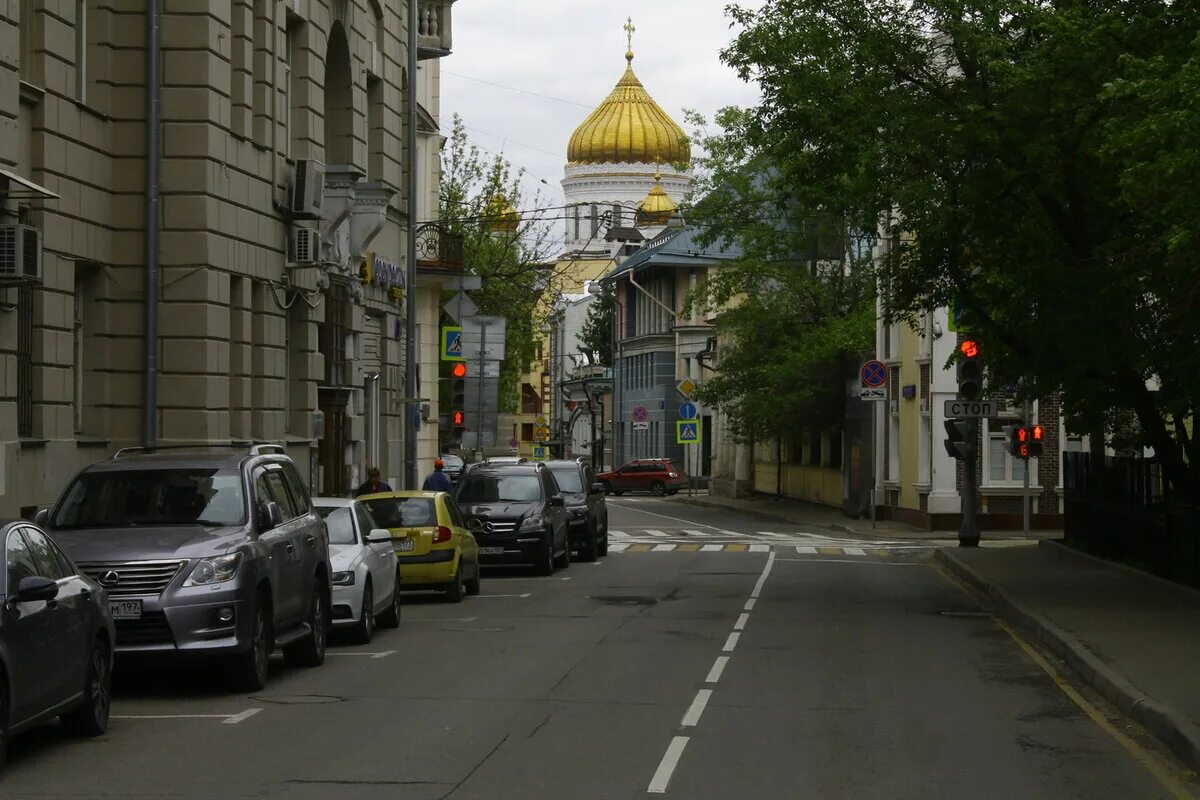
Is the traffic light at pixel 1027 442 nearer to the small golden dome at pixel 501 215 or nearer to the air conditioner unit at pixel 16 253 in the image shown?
the small golden dome at pixel 501 215

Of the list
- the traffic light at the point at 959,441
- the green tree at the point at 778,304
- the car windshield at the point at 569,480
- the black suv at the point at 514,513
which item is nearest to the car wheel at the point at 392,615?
the black suv at the point at 514,513

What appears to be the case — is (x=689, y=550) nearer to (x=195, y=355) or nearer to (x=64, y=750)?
(x=195, y=355)

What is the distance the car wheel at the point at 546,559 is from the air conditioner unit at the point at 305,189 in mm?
6176

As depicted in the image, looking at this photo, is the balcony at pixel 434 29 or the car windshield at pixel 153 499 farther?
the balcony at pixel 434 29

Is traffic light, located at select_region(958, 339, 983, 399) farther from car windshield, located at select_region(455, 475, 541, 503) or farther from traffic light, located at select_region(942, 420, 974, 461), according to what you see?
car windshield, located at select_region(455, 475, 541, 503)

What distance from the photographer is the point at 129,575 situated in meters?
13.4

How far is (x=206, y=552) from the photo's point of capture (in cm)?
1370

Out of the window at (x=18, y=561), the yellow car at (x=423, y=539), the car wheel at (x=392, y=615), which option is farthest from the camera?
the yellow car at (x=423, y=539)

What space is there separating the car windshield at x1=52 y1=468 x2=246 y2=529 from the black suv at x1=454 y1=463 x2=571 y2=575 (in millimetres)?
13718

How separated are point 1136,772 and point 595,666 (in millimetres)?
6031

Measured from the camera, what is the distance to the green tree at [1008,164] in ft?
70.4

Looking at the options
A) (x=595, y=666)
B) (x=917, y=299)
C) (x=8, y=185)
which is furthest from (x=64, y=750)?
(x=917, y=299)

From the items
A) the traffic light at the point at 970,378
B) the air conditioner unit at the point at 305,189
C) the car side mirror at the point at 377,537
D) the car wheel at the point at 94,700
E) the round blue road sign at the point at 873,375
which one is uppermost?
the air conditioner unit at the point at 305,189

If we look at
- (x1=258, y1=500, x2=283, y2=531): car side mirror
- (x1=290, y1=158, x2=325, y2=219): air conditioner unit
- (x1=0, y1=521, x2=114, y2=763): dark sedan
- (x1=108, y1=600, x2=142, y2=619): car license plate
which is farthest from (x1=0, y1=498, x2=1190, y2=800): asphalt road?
(x1=290, y1=158, x2=325, y2=219): air conditioner unit
